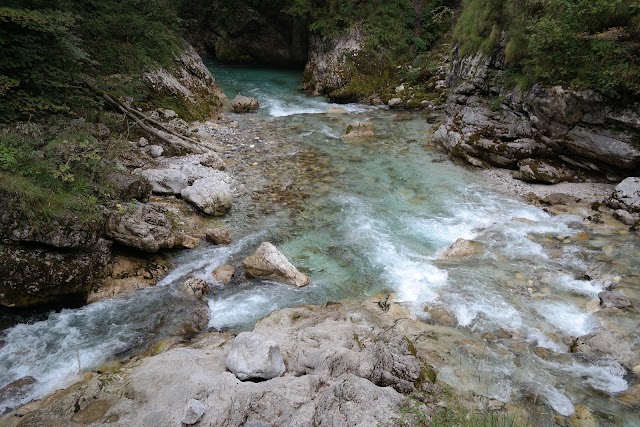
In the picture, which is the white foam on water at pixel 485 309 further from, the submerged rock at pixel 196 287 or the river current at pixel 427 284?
the submerged rock at pixel 196 287

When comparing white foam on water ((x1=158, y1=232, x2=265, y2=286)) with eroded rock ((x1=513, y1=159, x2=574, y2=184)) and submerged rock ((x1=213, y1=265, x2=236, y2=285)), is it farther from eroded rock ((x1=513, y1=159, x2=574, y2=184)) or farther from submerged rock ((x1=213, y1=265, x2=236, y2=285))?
eroded rock ((x1=513, y1=159, x2=574, y2=184))

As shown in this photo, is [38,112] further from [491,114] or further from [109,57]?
[491,114]

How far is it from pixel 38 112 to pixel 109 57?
5163 millimetres

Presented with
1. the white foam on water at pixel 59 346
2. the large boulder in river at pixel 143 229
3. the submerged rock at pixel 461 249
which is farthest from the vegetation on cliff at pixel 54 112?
the submerged rock at pixel 461 249

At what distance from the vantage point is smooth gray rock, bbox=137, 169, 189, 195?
10.6 meters

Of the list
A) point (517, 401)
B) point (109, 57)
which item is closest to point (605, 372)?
point (517, 401)

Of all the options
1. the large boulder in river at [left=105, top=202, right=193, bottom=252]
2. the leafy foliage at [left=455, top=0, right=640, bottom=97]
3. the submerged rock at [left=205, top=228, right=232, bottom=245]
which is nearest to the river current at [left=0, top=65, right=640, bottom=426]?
the submerged rock at [left=205, top=228, right=232, bottom=245]

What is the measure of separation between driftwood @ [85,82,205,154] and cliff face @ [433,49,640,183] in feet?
28.4

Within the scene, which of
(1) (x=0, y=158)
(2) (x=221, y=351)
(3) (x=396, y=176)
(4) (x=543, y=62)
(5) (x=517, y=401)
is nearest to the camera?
(5) (x=517, y=401)

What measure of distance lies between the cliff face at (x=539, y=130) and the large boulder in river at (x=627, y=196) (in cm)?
61

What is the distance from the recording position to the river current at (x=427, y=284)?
233 inches

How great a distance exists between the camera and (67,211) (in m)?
7.14

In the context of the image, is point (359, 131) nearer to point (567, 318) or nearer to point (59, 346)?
point (567, 318)

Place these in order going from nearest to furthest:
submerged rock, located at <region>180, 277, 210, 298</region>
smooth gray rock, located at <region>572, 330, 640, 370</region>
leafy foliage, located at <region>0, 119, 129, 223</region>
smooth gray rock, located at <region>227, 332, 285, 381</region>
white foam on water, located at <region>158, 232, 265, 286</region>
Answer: smooth gray rock, located at <region>227, 332, 285, 381</region> < smooth gray rock, located at <region>572, 330, 640, 370</region> < leafy foliage, located at <region>0, 119, 129, 223</region> < submerged rock, located at <region>180, 277, 210, 298</region> < white foam on water, located at <region>158, 232, 265, 286</region>
